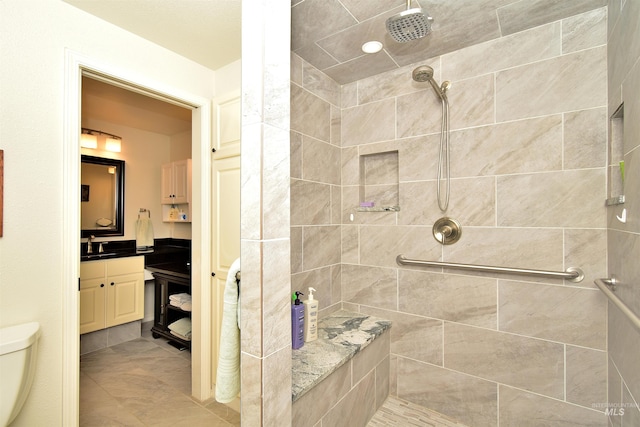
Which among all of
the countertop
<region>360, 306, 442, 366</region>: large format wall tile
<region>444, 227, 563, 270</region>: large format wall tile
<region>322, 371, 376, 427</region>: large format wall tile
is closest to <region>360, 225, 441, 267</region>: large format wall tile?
<region>444, 227, 563, 270</region>: large format wall tile

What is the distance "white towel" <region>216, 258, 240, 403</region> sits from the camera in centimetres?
91

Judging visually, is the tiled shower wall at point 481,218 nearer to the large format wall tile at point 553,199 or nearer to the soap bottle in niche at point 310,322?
the large format wall tile at point 553,199

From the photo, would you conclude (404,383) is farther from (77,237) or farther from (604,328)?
(77,237)

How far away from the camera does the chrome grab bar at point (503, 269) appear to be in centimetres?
129

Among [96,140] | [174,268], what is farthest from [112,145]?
[174,268]

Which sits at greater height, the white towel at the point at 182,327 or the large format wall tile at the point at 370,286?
the large format wall tile at the point at 370,286

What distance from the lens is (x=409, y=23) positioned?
1.13 meters

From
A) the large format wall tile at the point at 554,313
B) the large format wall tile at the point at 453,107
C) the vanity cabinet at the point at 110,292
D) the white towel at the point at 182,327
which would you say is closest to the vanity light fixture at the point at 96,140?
the vanity cabinet at the point at 110,292

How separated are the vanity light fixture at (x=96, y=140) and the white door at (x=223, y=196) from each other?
1658mm

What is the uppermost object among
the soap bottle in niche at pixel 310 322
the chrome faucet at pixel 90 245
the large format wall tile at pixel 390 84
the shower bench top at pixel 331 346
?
the large format wall tile at pixel 390 84

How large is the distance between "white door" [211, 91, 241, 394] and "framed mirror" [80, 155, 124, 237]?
172cm

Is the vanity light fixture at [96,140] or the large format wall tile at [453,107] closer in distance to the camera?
the large format wall tile at [453,107]

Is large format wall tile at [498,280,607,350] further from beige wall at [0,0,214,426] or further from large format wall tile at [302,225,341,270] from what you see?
beige wall at [0,0,214,426]

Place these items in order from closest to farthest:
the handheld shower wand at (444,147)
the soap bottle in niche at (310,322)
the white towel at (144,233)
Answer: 1. the soap bottle in niche at (310,322)
2. the handheld shower wand at (444,147)
3. the white towel at (144,233)
